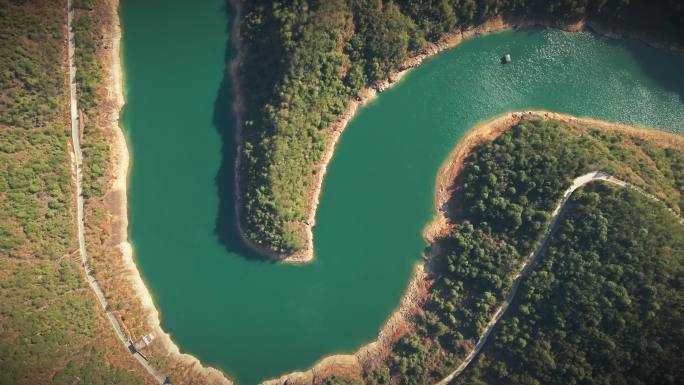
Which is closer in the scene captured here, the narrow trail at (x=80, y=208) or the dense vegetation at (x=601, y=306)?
the dense vegetation at (x=601, y=306)

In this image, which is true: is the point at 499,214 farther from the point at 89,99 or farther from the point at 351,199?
the point at 89,99

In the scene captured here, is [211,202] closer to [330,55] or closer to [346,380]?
[330,55]

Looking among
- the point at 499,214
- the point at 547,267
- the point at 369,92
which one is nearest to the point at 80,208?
the point at 369,92

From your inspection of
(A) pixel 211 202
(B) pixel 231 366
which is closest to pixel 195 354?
(B) pixel 231 366

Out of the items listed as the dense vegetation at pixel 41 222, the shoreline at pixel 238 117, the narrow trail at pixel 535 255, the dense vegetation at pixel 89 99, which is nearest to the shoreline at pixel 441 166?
the shoreline at pixel 238 117

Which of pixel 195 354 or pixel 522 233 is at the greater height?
pixel 522 233

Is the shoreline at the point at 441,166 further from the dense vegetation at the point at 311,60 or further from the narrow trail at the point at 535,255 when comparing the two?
the narrow trail at the point at 535,255
